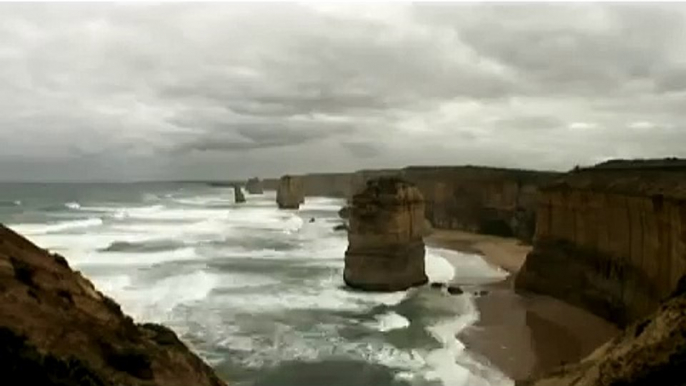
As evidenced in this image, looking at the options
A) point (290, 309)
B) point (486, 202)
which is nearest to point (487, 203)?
point (486, 202)

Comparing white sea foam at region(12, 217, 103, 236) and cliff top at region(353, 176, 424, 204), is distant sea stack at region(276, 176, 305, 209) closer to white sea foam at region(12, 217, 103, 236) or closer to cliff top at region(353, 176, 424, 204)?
white sea foam at region(12, 217, 103, 236)

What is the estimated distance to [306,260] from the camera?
34.6m

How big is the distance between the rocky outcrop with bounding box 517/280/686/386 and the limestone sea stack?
18469 mm

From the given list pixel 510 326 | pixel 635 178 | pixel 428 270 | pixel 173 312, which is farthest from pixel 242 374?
pixel 428 270

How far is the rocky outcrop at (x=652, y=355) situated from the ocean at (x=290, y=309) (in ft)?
26.0

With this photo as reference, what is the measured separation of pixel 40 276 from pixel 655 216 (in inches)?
628

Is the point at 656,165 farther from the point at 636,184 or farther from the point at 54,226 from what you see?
the point at 54,226

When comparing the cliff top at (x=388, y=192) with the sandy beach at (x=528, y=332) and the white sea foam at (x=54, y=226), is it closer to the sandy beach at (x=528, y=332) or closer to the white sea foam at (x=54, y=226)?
the sandy beach at (x=528, y=332)

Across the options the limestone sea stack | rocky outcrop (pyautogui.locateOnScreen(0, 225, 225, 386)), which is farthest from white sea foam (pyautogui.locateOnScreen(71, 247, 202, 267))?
rocky outcrop (pyautogui.locateOnScreen(0, 225, 225, 386))

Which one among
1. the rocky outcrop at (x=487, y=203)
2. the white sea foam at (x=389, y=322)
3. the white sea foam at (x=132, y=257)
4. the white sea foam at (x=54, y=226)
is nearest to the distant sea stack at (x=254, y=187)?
the white sea foam at (x=54, y=226)

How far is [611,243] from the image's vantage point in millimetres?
20141

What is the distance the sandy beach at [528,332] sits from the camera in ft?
51.4

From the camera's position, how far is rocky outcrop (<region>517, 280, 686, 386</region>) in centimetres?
462

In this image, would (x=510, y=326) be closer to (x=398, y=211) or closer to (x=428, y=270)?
(x=398, y=211)
